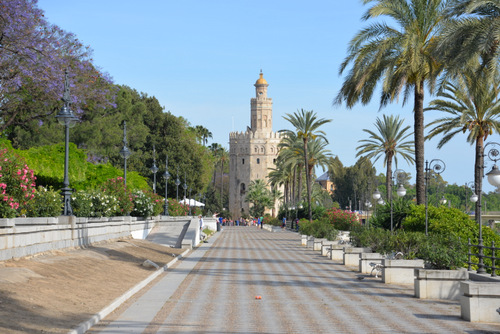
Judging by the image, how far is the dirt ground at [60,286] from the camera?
30.7ft

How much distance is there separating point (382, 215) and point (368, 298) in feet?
59.8

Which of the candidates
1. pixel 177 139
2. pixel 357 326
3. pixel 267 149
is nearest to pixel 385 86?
pixel 357 326

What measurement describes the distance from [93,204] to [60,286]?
620 inches

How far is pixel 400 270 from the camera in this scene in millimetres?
17312

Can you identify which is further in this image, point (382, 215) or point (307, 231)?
point (307, 231)

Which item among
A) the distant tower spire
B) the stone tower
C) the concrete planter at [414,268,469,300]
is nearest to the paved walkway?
the concrete planter at [414,268,469,300]

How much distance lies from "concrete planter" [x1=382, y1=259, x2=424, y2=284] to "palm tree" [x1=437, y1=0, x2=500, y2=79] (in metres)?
7.28

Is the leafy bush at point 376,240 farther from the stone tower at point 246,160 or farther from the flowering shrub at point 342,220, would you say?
the stone tower at point 246,160

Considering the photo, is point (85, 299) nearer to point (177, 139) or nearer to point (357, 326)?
point (357, 326)

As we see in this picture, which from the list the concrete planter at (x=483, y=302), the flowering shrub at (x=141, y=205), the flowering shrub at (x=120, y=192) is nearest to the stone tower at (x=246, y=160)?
the flowering shrub at (x=141, y=205)

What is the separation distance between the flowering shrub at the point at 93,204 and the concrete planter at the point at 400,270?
1372 centimetres

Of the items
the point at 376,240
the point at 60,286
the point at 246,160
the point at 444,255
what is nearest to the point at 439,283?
the point at 444,255

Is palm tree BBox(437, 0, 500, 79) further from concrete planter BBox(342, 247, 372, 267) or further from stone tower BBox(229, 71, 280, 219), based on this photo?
stone tower BBox(229, 71, 280, 219)

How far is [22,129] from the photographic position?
47.8 meters
